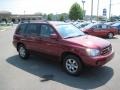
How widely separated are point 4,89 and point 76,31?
361 cm

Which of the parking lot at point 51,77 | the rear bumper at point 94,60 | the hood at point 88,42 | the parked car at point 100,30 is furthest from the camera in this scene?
the parked car at point 100,30

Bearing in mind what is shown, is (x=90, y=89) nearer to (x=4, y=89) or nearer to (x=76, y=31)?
(x=4, y=89)

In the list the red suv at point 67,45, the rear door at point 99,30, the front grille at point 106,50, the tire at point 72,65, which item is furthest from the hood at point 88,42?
the rear door at point 99,30

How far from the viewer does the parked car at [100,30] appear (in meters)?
18.9

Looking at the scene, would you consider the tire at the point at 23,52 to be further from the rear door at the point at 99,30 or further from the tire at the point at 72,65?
the rear door at the point at 99,30

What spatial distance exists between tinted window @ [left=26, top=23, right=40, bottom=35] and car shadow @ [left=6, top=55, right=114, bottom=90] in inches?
50.3

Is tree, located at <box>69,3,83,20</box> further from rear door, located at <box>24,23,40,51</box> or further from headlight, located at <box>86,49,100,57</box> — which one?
headlight, located at <box>86,49,100,57</box>

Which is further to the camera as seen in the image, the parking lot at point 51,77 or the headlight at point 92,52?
the headlight at point 92,52

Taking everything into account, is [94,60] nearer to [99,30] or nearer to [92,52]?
[92,52]

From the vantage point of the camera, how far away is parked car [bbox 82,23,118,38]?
62.0 feet

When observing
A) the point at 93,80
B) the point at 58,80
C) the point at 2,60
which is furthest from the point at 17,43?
the point at 93,80

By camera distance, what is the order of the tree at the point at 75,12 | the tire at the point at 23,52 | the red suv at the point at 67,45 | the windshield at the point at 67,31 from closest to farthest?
the red suv at the point at 67,45, the windshield at the point at 67,31, the tire at the point at 23,52, the tree at the point at 75,12

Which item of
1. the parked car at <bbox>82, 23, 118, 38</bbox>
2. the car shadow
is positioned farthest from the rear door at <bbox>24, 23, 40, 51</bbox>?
the parked car at <bbox>82, 23, 118, 38</bbox>

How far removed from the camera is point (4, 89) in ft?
19.7
